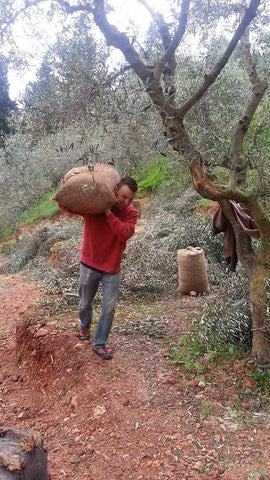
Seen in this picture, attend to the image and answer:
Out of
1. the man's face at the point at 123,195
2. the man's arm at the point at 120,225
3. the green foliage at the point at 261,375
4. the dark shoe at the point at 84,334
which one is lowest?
the green foliage at the point at 261,375

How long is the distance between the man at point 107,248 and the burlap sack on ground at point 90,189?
123mm

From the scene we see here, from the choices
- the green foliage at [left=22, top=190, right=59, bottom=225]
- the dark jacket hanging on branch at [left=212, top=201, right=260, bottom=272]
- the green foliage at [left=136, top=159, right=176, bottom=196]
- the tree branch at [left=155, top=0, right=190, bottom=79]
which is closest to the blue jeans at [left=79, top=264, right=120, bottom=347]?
the dark jacket hanging on branch at [left=212, top=201, right=260, bottom=272]

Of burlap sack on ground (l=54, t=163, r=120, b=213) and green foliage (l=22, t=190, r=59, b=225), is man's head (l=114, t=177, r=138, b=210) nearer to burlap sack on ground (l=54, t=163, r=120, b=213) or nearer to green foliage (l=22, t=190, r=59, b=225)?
burlap sack on ground (l=54, t=163, r=120, b=213)

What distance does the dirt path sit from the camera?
2.95 meters

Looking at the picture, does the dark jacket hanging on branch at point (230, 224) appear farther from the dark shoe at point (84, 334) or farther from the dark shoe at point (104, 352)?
the dark shoe at point (84, 334)

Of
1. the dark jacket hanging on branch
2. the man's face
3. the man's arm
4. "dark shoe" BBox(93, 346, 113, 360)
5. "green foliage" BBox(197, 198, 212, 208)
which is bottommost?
"dark shoe" BBox(93, 346, 113, 360)

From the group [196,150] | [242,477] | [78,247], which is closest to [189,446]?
[242,477]

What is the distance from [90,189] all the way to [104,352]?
1.73 m

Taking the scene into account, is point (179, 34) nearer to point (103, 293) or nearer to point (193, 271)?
point (103, 293)

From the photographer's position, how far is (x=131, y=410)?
350 centimetres

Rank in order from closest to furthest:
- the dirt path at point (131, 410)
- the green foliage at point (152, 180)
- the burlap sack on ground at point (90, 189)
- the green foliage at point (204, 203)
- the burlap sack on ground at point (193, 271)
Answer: the dirt path at point (131, 410) → the burlap sack on ground at point (90, 189) → the burlap sack on ground at point (193, 271) → the green foliage at point (204, 203) → the green foliage at point (152, 180)

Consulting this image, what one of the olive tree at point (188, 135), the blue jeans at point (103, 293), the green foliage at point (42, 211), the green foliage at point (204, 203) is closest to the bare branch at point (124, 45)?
the olive tree at point (188, 135)

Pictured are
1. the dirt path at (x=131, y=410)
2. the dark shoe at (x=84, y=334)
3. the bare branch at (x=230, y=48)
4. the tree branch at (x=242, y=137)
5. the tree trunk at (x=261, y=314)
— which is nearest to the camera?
the dirt path at (x=131, y=410)

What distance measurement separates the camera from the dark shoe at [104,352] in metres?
4.26
